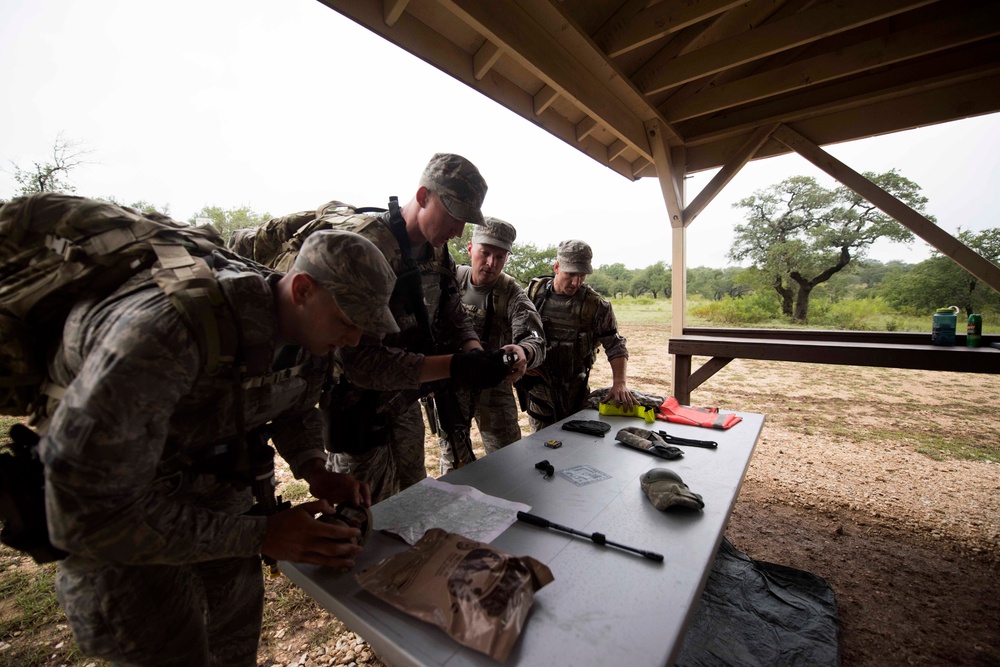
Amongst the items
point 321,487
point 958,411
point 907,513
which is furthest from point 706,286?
point 321,487

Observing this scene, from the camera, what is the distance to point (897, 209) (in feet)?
11.6

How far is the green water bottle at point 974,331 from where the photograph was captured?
3.06 meters

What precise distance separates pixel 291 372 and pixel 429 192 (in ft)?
3.53

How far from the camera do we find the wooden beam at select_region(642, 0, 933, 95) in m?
2.55

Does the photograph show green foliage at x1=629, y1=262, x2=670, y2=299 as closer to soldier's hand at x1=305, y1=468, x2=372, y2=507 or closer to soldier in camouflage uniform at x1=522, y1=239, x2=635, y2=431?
soldier in camouflage uniform at x1=522, y1=239, x2=635, y2=431

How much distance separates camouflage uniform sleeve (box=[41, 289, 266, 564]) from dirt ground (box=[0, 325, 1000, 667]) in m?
1.70

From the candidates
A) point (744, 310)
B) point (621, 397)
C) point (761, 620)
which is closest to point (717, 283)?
point (744, 310)

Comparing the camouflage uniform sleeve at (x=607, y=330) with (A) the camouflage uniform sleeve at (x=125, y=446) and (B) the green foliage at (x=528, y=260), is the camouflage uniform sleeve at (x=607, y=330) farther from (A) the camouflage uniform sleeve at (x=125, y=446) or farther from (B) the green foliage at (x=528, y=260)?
(B) the green foliage at (x=528, y=260)

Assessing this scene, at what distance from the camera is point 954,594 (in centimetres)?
254

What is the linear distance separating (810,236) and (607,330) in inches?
429

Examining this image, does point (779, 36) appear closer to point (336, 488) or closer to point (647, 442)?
point (647, 442)

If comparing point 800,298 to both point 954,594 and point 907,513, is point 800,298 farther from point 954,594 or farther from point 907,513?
point 954,594

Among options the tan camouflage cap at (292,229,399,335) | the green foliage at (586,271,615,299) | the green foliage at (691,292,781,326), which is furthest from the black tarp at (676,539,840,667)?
the green foliage at (586,271,615,299)

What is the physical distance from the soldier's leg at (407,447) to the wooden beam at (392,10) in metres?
2.03
